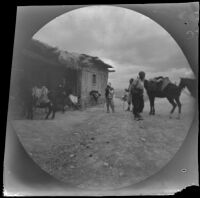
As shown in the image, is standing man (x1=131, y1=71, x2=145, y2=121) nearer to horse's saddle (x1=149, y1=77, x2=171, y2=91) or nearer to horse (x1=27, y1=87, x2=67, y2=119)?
horse's saddle (x1=149, y1=77, x2=171, y2=91)

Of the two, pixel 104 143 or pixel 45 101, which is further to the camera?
pixel 45 101

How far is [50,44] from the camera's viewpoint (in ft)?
11.8

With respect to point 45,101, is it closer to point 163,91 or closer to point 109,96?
point 109,96

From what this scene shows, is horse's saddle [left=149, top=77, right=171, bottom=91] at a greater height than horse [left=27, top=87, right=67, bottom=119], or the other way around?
horse's saddle [left=149, top=77, right=171, bottom=91]

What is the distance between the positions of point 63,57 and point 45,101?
541 mm

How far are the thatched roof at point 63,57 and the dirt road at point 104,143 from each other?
499mm

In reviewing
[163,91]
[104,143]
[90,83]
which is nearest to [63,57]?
[90,83]

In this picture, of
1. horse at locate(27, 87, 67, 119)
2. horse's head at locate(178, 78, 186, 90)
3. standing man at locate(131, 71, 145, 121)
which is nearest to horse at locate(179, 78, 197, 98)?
horse's head at locate(178, 78, 186, 90)

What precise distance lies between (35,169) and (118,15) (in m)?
1.96

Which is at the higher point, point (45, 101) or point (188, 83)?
point (188, 83)

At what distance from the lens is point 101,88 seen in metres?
3.66

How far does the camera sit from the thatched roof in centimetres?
361

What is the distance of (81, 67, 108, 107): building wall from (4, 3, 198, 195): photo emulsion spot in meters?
0.01

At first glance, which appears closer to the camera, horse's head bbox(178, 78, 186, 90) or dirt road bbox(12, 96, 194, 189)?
dirt road bbox(12, 96, 194, 189)
